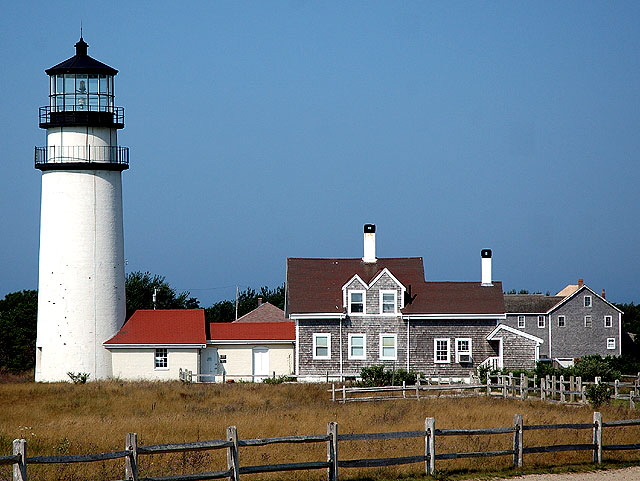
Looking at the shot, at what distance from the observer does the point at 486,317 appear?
43.5 meters

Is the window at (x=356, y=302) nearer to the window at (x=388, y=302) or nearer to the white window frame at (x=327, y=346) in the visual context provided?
the window at (x=388, y=302)

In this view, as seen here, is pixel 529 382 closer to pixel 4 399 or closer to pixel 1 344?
pixel 4 399

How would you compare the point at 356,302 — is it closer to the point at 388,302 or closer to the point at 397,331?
the point at 388,302

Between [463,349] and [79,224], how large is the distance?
54.9 feet

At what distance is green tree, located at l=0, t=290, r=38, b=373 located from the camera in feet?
165

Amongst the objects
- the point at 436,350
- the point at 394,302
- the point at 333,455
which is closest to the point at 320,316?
the point at 394,302

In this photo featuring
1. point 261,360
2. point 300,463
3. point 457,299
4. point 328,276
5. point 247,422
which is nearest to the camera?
point 300,463

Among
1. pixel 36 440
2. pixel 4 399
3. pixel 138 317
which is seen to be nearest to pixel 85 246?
pixel 138 317

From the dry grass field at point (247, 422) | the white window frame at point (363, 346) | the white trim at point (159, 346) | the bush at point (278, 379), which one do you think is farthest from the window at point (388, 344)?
the white trim at point (159, 346)

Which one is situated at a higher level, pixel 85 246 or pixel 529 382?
pixel 85 246

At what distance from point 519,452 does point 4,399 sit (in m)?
20.1

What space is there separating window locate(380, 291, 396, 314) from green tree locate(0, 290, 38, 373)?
18.2m

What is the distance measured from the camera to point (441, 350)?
43562 mm

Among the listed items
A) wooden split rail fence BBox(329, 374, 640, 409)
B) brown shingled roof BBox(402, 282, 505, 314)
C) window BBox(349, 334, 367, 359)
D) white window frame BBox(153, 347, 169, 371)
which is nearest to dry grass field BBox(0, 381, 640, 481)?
wooden split rail fence BBox(329, 374, 640, 409)
